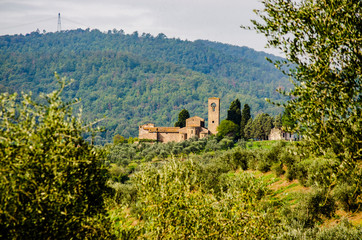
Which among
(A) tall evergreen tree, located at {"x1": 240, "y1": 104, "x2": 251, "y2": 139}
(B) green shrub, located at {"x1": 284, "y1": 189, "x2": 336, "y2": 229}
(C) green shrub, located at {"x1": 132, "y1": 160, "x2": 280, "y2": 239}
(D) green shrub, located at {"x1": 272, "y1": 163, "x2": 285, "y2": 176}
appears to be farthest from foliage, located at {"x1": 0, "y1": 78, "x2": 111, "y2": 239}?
(A) tall evergreen tree, located at {"x1": 240, "y1": 104, "x2": 251, "y2": 139}

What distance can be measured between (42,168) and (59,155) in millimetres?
597

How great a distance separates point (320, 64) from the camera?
9.75 m

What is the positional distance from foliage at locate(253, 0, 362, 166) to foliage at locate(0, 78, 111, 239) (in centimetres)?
623

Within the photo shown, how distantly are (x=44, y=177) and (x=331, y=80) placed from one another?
8095mm

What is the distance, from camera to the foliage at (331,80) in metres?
9.48

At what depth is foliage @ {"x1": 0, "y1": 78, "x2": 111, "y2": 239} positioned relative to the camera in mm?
8422

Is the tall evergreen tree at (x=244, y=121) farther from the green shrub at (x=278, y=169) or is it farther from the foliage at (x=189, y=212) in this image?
the foliage at (x=189, y=212)

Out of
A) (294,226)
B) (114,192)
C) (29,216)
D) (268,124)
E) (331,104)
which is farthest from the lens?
(268,124)

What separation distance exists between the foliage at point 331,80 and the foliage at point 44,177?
6232mm

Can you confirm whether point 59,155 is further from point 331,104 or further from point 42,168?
point 331,104

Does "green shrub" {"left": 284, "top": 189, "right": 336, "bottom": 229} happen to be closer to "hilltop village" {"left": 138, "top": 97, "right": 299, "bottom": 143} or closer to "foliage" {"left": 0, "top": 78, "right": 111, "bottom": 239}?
"foliage" {"left": 0, "top": 78, "right": 111, "bottom": 239}

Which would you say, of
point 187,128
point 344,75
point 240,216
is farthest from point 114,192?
point 187,128

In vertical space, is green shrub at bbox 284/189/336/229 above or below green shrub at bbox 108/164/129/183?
above

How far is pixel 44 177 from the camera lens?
8.88m
